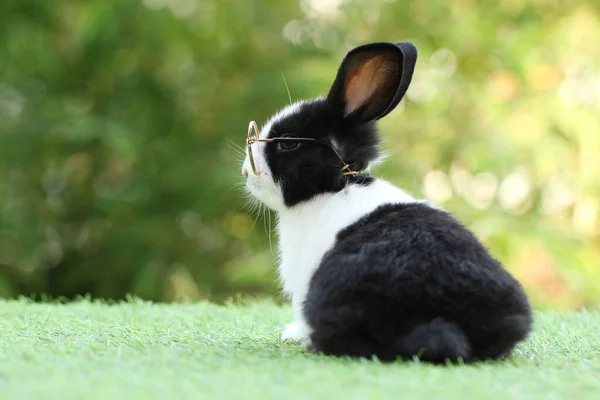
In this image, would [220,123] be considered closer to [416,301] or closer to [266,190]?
[266,190]

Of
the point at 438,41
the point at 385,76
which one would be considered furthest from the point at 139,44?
the point at 385,76

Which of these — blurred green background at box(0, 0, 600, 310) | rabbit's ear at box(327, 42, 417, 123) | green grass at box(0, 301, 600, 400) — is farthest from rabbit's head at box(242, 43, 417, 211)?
blurred green background at box(0, 0, 600, 310)

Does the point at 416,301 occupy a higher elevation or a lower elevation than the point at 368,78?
lower

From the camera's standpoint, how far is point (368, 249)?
5.22 feet

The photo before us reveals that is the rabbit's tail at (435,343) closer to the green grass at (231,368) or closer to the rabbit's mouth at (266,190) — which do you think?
the green grass at (231,368)

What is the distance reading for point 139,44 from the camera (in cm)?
438

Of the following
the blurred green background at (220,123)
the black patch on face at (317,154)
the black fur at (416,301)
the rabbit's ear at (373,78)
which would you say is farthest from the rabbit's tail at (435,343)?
the blurred green background at (220,123)

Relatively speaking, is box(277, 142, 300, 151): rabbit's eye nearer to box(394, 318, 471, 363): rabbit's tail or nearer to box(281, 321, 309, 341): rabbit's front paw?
box(281, 321, 309, 341): rabbit's front paw

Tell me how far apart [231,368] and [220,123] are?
10.1 ft

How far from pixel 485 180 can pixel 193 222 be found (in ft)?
5.04

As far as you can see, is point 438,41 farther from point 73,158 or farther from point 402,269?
A: point 402,269

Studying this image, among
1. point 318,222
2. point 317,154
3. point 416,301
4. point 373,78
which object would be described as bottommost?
point 416,301

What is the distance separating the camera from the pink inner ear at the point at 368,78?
1.77 m

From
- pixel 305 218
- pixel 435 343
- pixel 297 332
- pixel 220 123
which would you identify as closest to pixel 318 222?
pixel 305 218
